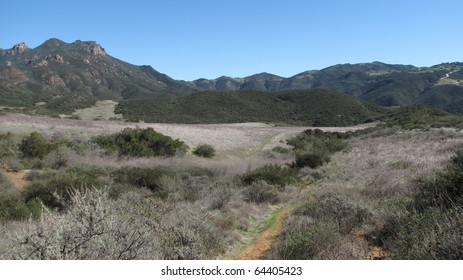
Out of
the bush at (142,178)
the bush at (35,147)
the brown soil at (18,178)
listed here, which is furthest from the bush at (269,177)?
the bush at (35,147)

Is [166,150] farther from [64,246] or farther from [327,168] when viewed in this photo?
[64,246]

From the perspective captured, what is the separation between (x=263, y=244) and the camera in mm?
8672

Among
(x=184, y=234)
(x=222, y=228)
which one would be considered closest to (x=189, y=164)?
(x=222, y=228)

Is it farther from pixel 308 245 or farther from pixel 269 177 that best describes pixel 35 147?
pixel 308 245

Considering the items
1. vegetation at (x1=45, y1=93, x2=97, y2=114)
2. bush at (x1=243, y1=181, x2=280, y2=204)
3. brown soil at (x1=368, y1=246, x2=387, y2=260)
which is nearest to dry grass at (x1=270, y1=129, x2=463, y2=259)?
brown soil at (x1=368, y1=246, x2=387, y2=260)

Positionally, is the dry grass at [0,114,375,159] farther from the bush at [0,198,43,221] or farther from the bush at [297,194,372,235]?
the bush at [297,194,372,235]

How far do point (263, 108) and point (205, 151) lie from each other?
96366 millimetres

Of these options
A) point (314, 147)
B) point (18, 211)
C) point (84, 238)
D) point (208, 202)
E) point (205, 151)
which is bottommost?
point (314, 147)

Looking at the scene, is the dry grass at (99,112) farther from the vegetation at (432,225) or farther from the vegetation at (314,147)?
the vegetation at (432,225)

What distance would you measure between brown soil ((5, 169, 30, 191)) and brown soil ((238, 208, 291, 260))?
33.1 ft

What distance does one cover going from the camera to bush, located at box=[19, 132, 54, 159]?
71.8 ft

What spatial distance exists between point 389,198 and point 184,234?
6603 millimetres

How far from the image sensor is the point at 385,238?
7.46 m

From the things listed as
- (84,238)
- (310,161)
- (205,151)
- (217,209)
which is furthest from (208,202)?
(205,151)
